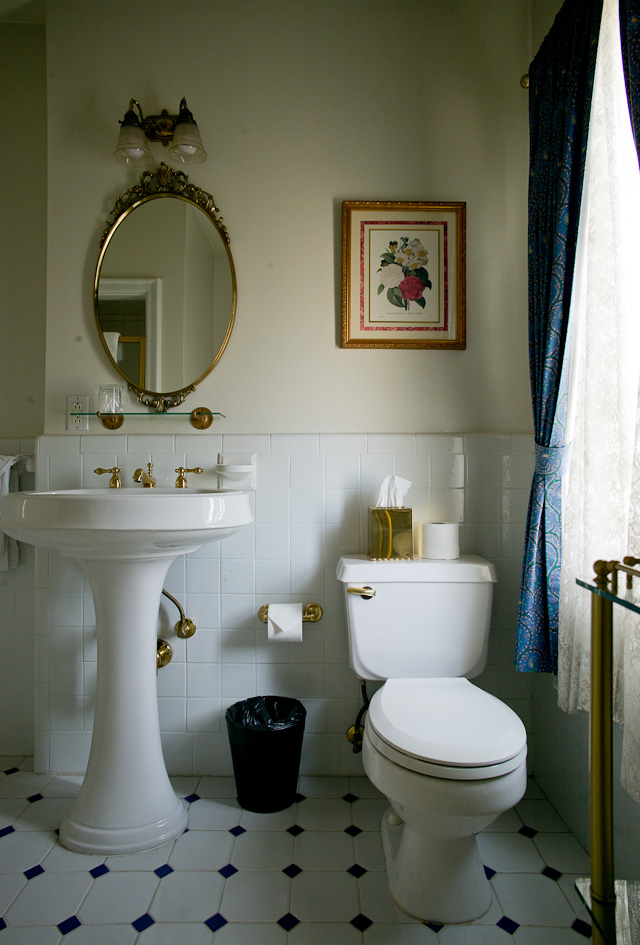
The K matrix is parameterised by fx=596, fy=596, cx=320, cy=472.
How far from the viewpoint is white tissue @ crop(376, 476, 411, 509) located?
1803 mm

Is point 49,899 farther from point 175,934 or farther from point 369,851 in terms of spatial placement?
point 369,851

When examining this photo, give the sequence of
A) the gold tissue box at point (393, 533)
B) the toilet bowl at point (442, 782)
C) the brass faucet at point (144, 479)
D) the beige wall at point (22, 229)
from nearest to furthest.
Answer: the toilet bowl at point (442, 782) → the gold tissue box at point (393, 533) → the brass faucet at point (144, 479) → the beige wall at point (22, 229)

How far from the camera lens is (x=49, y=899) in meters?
1.38

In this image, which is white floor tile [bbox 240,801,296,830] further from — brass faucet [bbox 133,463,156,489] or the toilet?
brass faucet [bbox 133,463,156,489]

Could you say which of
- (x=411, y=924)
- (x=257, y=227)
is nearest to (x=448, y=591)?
(x=411, y=924)

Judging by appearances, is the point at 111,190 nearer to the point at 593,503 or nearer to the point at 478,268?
the point at 478,268

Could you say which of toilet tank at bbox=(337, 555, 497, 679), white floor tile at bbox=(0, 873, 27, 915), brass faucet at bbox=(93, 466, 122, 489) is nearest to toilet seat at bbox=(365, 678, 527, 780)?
toilet tank at bbox=(337, 555, 497, 679)

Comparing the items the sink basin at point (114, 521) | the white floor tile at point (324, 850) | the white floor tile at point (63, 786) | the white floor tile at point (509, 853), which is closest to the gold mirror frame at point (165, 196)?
the sink basin at point (114, 521)

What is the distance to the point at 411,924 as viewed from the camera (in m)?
1.32

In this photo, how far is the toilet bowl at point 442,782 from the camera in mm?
Result: 1196

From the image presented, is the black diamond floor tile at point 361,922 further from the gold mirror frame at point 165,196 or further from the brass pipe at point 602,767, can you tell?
the gold mirror frame at point 165,196

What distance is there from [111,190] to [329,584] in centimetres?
147

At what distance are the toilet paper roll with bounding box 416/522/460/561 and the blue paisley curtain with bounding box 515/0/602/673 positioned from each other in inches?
9.9

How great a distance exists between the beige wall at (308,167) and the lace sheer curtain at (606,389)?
52 cm
